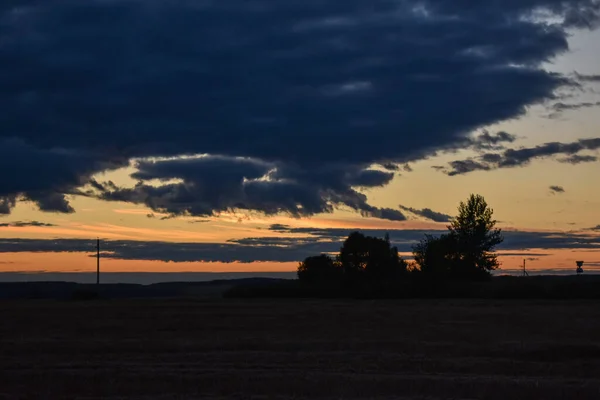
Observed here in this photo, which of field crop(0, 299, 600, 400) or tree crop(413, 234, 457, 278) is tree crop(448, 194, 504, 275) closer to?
tree crop(413, 234, 457, 278)

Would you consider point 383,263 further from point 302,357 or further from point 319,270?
point 302,357

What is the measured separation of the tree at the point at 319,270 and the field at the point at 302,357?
6492 centimetres

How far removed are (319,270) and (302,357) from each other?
102 m

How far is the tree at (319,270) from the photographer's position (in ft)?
447

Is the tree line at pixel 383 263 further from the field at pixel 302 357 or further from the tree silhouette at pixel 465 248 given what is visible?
the field at pixel 302 357

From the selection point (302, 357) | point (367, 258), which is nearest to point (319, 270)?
Answer: point (367, 258)

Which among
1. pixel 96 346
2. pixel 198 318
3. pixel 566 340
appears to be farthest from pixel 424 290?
pixel 96 346

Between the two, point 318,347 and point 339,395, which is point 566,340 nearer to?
point 318,347

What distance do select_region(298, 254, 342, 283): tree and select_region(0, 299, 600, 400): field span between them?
2556 inches

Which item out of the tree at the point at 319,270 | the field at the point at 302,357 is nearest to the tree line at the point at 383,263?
the tree at the point at 319,270

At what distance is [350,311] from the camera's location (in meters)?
79.8

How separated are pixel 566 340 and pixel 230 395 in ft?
90.8

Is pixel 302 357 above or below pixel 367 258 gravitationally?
below

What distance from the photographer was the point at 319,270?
138250 millimetres
